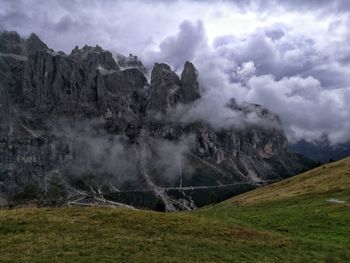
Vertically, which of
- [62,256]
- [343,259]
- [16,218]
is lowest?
[343,259]

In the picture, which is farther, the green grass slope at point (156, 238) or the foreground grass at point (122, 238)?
the green grass slope at point (156, 238)

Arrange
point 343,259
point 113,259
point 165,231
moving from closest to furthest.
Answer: point 113,259, point 343,259, point 165,231

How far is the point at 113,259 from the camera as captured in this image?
3180 centimetres

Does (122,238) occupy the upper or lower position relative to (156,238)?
upper

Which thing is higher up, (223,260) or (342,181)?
(342,181)

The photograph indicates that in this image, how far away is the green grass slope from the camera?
33.3 metres

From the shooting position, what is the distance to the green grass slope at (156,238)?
1313 inches

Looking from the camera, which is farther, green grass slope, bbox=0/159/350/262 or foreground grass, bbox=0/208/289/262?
green grass slope, bbox=0/159/350/262

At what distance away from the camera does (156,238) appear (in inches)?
1515

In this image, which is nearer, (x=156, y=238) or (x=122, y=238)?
(x=122, y=238)

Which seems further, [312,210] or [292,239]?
[312,210]

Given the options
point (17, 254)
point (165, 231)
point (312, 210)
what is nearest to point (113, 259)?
point (17, 254)

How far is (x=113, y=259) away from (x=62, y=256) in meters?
3.54

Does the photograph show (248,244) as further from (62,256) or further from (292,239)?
(62,256)
